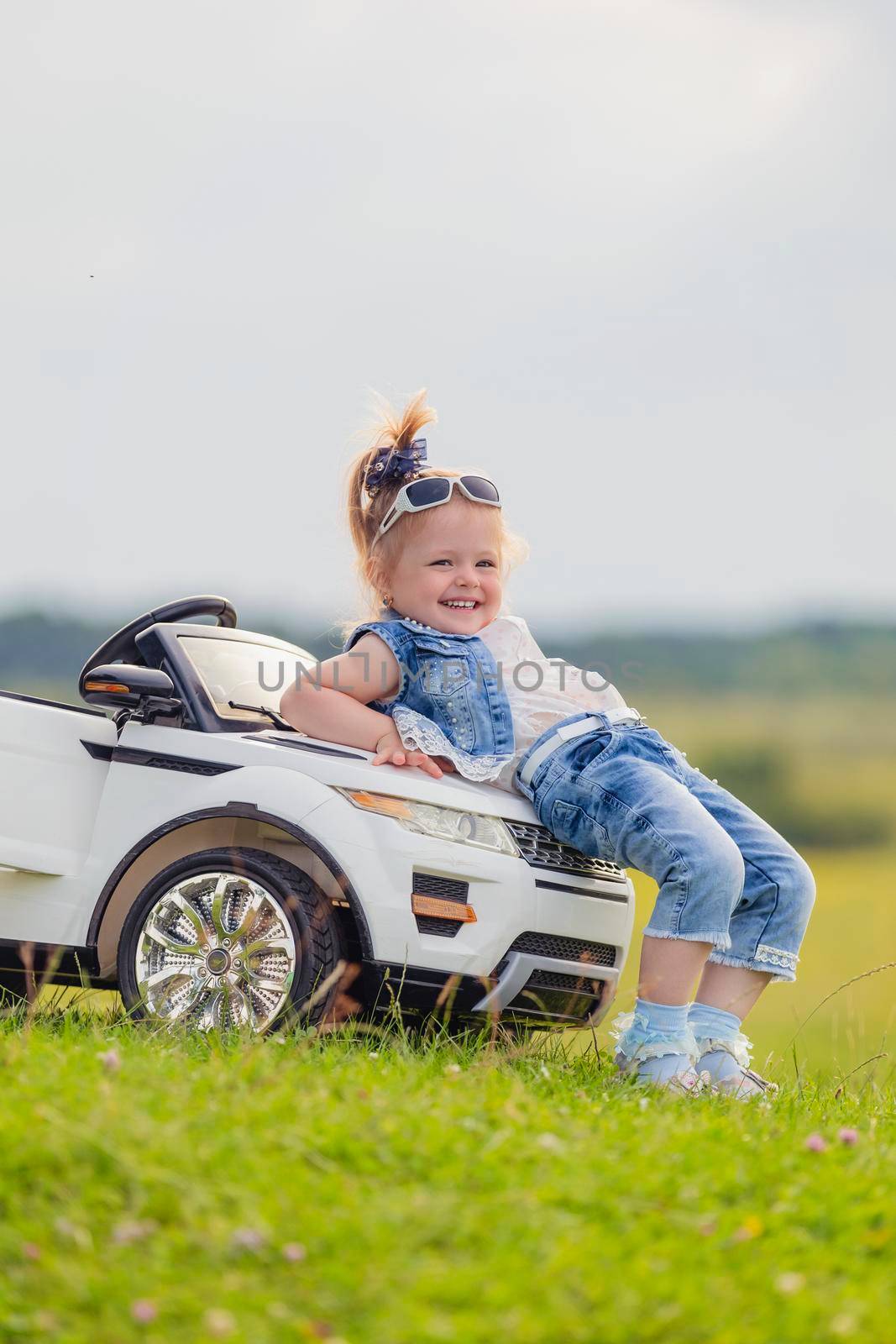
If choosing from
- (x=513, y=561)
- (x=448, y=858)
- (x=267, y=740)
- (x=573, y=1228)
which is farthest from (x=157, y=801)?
(x=573, y=1228)

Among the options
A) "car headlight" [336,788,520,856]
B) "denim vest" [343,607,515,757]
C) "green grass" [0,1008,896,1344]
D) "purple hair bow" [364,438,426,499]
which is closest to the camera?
"green grass" [0,1008,896,1344]

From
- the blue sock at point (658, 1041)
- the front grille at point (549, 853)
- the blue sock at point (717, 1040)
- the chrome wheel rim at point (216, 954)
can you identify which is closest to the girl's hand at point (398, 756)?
the front grille at point (549, 853)

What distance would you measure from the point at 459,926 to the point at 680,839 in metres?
0.80

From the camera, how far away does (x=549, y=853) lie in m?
4.94

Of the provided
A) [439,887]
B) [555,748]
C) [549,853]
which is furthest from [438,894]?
[555,748]

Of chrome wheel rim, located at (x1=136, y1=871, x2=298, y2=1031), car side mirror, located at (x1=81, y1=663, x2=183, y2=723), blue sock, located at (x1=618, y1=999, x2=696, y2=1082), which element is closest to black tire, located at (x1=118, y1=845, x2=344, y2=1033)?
chrome wheel rim, located at (x1=136, y1=871, x2=298, y2=1031)

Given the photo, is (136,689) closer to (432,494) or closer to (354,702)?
(354,702)

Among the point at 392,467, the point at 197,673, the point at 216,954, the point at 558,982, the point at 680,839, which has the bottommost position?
the point at 216,954

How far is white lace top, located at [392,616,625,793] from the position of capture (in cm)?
500

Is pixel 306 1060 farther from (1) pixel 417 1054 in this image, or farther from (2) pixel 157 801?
(2) pixel 157 801

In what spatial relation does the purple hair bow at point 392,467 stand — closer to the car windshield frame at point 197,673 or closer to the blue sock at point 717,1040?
the car windshield frame at point 197,673

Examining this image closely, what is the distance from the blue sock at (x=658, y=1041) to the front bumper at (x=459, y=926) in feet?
1.07

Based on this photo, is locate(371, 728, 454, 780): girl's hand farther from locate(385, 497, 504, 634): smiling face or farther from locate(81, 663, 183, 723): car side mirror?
locate(81, 663, 183, 723): car side mirror

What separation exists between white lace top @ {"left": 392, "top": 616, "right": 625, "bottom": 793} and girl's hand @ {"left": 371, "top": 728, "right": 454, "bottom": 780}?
0.03m
